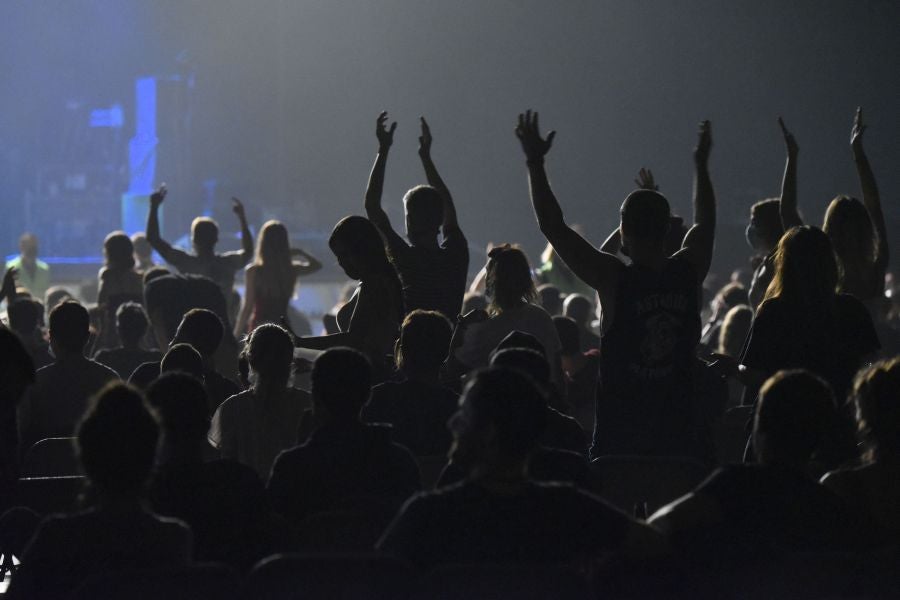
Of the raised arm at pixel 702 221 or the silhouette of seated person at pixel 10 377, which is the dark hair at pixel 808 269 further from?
the silhouette of seated person at pixel 10 377

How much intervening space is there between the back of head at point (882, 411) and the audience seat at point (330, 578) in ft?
4.20

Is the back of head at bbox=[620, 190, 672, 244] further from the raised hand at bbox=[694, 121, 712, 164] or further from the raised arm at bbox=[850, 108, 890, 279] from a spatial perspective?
the raised arm at bbox=[850, 108, 890, 279]

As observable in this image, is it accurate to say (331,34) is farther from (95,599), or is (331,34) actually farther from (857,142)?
(95,599)

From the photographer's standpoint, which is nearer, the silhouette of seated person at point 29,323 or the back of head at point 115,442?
the back of head at point 115,442

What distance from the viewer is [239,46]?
878 inches

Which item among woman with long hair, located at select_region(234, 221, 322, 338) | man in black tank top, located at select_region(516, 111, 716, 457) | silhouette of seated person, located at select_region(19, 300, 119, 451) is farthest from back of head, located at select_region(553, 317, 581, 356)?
woman with long hair, located at select_region(234, 221, 322, 338)

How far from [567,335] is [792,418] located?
333 centimetres

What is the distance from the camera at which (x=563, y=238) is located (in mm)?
3969

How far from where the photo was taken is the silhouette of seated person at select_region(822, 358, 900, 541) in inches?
118

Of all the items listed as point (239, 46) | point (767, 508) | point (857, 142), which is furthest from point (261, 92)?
point (767, 508)

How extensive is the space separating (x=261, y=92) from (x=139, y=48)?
270 cm

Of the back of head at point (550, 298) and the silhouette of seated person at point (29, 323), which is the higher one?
the back of head at point (550, 298)

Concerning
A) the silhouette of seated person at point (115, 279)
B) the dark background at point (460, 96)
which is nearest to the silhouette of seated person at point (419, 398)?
the silhouette of seated person at point (115, 279)

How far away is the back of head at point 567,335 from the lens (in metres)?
6.12
